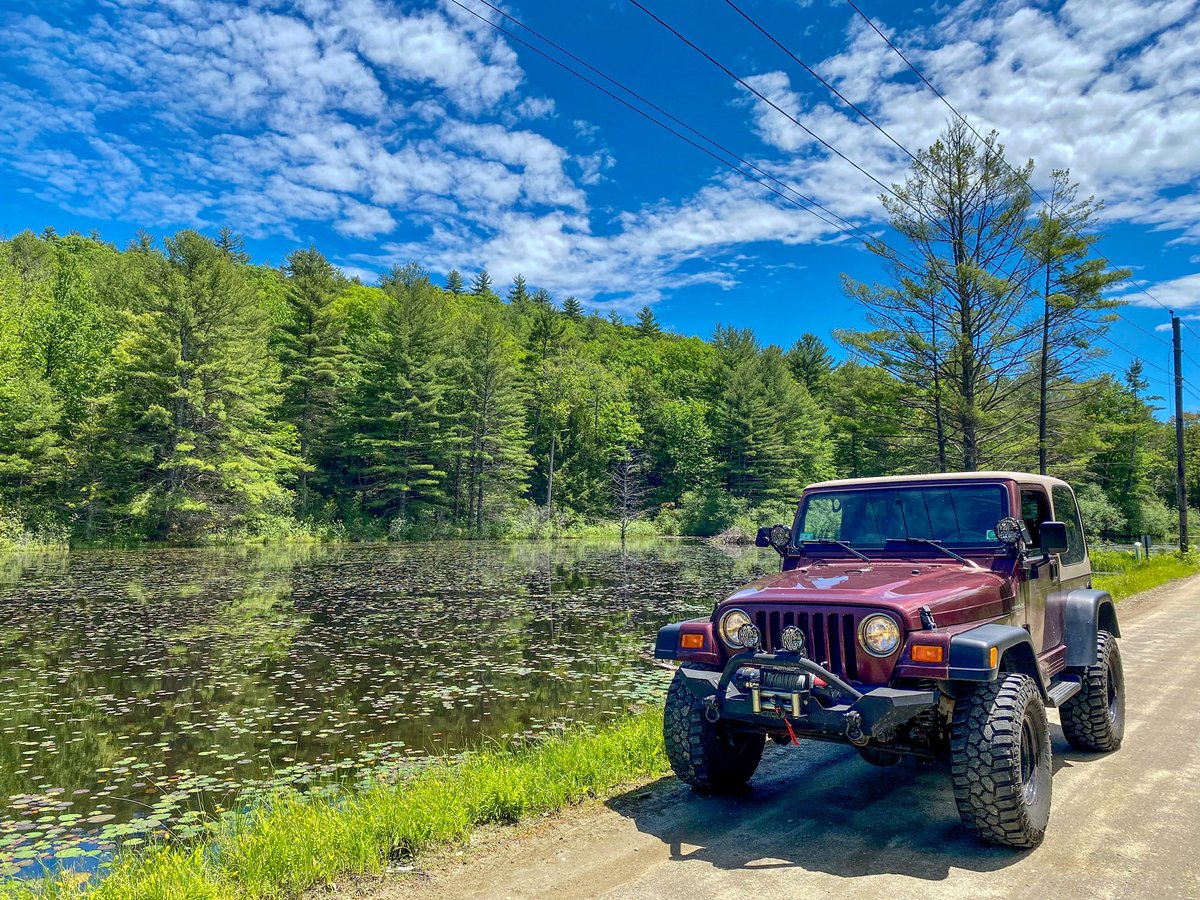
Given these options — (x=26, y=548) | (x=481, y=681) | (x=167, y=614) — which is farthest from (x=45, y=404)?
(x=481, y=681)

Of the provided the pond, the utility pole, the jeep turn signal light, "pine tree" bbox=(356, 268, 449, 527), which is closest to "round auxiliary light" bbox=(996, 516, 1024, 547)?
the jeep turn signal light

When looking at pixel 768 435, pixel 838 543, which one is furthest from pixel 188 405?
pixel 768 435

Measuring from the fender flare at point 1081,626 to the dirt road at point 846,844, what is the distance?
0.79m

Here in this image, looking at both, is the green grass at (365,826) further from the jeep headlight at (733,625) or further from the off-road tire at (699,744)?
the jeep headlight at (733,625)

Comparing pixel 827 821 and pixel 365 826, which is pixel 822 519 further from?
pixel 365 826

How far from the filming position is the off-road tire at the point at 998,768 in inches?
152

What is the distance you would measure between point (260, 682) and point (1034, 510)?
31.0 ft

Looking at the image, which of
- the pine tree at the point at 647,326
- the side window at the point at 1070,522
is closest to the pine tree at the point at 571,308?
the pine tree at the point at 647,326

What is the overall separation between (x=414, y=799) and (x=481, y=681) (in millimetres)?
5440

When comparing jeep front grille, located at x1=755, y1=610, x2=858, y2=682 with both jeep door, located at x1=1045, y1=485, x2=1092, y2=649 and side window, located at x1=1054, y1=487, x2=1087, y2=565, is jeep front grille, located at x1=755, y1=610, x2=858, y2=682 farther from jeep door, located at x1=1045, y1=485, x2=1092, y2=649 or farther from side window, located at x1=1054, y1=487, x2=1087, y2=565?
side window, located at x1=1054, y1=487, x2=1087, y2=565

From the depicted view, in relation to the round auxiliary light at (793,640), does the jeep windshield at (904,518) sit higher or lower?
higher

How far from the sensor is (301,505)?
45531 millimetres

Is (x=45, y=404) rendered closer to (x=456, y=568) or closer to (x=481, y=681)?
(x=456, y=568)

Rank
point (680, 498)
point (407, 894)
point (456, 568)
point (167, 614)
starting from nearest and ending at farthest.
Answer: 1. point (407, 894)
2. point (167, 614)
3. point (456, 568)
4. point (680, 498)
